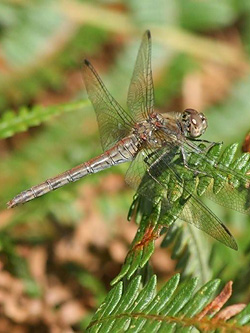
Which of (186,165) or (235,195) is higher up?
(186,165)

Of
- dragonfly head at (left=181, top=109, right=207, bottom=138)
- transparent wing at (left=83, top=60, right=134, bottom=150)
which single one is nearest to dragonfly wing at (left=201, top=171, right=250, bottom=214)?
dragonfly head at (left=181, top=109, right=207, bottom=138)

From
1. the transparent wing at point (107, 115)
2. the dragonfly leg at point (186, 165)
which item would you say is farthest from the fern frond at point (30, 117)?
the dragonfly leg at point (186, 165)

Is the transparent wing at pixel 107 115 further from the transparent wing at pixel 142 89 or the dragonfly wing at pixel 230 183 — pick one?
the dragonfly wing at pixel 230 183

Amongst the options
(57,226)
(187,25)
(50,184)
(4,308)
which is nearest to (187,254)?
(50,184)

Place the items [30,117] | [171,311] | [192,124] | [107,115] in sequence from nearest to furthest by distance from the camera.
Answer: [171,311] → [192,124] → [30,117] → [107,115]

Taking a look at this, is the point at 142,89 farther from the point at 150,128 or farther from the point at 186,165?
the point at 186,165

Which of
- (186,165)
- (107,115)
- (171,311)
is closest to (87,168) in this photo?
(107,115)

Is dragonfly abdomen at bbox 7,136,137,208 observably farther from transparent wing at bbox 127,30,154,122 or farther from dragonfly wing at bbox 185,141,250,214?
dragonfly wing at bbox 185,141,250,214

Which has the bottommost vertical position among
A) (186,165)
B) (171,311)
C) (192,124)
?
(171,311)
